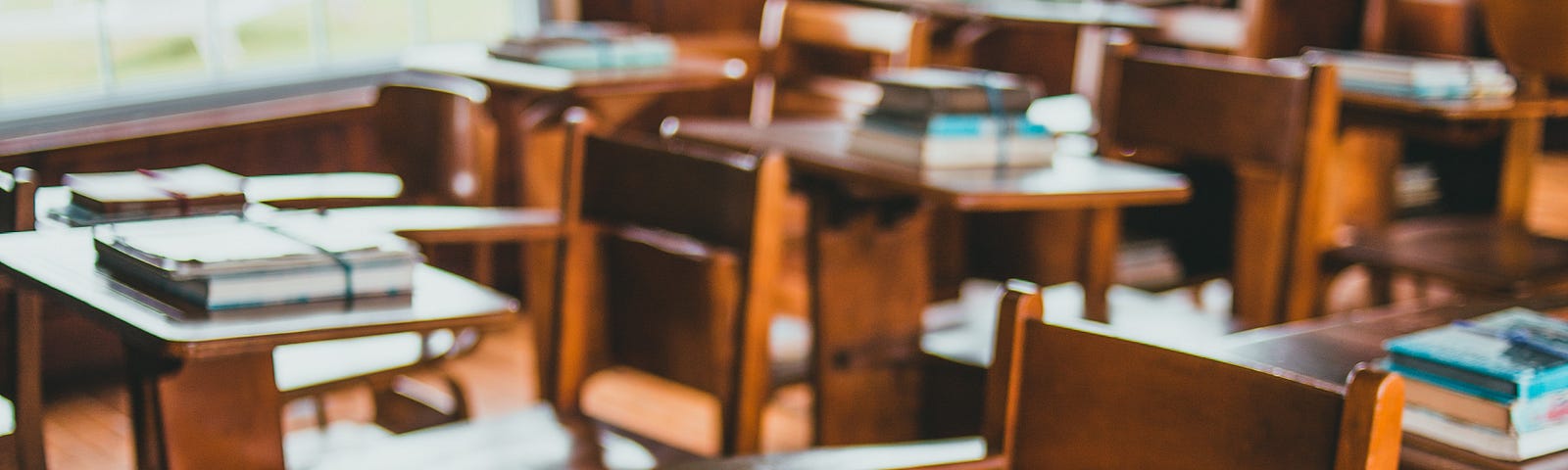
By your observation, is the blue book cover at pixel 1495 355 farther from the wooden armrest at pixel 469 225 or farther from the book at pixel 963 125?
the wooden armrest at pixel 469 225

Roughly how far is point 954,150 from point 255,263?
110cm

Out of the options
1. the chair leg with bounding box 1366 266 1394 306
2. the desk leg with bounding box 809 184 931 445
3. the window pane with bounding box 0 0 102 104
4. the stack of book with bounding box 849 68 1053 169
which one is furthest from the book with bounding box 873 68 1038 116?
the window pane with bounding box 0 0 102 104

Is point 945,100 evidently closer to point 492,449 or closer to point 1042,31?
point 492,449

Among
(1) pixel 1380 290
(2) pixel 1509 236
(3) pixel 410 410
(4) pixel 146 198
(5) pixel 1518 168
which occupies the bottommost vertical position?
(3) pixel 410 410

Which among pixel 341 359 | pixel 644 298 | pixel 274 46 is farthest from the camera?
pixel 274 46

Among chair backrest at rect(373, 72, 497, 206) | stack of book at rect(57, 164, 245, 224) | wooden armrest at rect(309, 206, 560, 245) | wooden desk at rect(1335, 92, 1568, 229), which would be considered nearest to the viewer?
stack of book at rect(57, 164, 245, 224)

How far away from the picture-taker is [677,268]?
Result: 178cm

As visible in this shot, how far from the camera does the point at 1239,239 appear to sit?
2518 millimetres

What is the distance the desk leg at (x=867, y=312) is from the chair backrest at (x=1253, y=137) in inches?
17.1

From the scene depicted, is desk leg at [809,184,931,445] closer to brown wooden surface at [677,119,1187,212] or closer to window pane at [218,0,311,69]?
brown wooden surface at [677,119,1187,212]

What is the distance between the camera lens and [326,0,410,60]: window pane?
3774mm

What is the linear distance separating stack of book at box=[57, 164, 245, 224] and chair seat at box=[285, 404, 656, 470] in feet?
1.05

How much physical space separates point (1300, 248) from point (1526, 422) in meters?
1.21

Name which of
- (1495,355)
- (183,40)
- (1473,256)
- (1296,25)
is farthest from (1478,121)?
(183,40)
